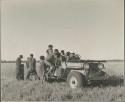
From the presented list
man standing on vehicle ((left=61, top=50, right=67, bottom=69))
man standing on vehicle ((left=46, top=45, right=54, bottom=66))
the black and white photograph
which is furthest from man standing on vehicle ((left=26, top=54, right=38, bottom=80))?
man standing on vehicle ((left=61, top=50, right=67, bottom=69))

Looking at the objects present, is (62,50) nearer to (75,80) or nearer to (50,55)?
(50,55)

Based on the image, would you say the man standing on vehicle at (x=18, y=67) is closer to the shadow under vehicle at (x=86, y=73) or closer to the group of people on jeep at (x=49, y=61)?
the group of people on jeep at (x=49, y=61)

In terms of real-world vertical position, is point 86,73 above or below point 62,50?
below

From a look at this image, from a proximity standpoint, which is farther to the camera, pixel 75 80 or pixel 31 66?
pixel 31 66

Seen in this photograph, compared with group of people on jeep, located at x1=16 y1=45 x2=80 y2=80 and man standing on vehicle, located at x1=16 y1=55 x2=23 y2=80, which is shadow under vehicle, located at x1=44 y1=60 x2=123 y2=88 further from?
man standing on vehicle, located at x1=16 y1=55 x2=23 y2=80

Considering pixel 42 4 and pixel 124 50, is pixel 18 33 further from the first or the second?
pixel 124 50

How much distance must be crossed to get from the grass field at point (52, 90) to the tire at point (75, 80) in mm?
36

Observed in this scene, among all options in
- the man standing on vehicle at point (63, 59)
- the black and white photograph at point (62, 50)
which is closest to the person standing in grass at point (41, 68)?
the black and white photograph at point (62, 50)

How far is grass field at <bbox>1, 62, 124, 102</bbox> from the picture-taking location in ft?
9.74

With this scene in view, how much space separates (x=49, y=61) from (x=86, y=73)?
33cm

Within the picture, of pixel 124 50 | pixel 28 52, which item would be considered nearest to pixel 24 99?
pixel 28 52

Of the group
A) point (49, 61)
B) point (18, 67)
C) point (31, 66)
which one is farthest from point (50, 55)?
point (18, 67)

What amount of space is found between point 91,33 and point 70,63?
1.01 ft

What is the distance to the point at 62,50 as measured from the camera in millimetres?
3107
